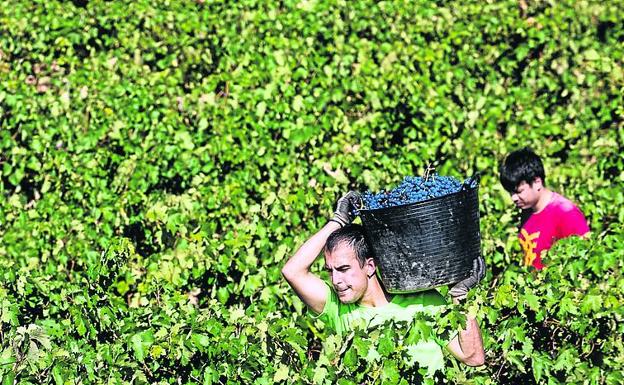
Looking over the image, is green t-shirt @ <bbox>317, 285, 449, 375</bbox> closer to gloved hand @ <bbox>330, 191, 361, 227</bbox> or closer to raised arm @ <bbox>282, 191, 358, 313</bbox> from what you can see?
raised arm @ <bbox>282, 191, 358, 313</bbox>

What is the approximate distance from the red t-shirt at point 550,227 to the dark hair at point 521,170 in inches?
5.9

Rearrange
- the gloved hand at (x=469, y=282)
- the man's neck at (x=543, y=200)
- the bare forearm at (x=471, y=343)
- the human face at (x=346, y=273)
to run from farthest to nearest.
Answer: the man's neck at (x=543, y=200) → the human face at (x=346, y=273) → the gloved hand at (x=469, y=282) → the bare forearm at (x=471, y=343)

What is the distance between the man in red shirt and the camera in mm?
4801

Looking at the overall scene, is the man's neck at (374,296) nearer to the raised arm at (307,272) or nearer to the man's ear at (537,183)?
the raised arm at (307,272)

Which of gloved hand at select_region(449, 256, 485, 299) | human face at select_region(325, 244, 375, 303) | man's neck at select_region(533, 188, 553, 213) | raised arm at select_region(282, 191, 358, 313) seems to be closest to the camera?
gloved hand at select_region(449, 256, 485, 299)

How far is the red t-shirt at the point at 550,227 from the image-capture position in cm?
478

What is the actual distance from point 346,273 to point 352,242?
4.1 inches

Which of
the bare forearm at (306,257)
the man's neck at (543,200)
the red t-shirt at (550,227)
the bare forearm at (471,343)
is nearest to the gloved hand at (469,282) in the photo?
the bare forearm at (471,343)

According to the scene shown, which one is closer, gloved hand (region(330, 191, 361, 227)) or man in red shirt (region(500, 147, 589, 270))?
gloved hand (region(330, 191, 361, 227))

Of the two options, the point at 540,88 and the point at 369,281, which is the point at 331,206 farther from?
the point at 540,88

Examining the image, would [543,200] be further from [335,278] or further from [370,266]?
[335,278]

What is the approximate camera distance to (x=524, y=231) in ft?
16.0

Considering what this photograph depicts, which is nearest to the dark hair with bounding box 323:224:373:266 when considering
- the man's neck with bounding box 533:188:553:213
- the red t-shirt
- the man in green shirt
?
the man in green shirt

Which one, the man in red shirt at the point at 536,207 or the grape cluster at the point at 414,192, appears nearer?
the grape cluster at the point at 414,192
